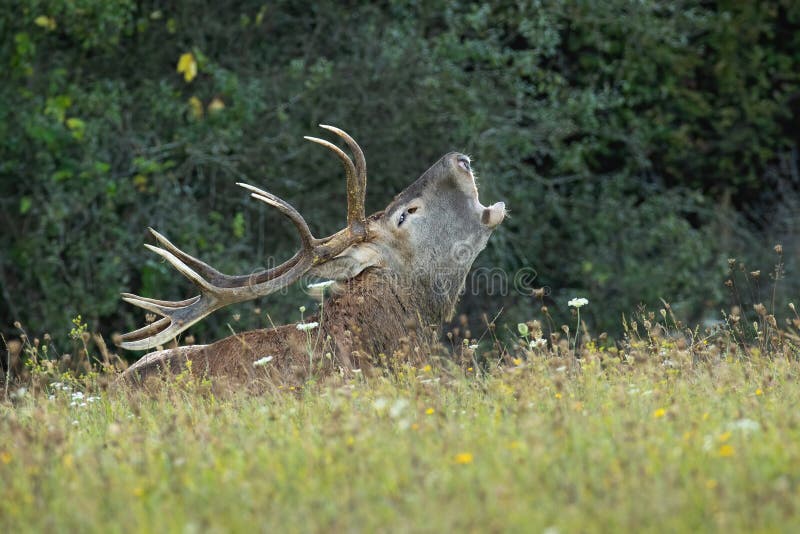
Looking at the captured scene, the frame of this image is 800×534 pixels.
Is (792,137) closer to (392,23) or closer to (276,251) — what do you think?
(392,23)

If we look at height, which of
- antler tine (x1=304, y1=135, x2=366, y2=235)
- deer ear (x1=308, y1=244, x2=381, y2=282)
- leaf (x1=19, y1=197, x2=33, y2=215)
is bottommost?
leaf (x1=19, y1=197, x2=33, y2=215)

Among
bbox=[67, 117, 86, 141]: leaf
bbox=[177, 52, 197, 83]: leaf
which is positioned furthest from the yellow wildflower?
bbox=[67, 117, 86, 141]: leaf

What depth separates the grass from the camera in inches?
111

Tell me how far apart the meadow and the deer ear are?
5.80 feet

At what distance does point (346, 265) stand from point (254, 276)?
0.54 metres

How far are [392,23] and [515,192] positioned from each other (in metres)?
2.18

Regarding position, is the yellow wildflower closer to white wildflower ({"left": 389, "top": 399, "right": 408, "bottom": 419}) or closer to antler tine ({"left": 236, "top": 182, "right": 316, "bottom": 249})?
antler tine ({"left": 236, "top": 182, "right": 316, "bottom": 249})

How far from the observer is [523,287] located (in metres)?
11.5

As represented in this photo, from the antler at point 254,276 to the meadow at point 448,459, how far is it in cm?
135

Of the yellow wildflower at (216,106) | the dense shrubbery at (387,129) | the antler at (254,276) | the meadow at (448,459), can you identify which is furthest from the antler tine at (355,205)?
Answer: the yellow wildflower at (216,106)

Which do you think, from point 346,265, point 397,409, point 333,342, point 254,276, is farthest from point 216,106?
point 397,409

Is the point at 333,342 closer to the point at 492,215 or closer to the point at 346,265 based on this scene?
the point at 346,265

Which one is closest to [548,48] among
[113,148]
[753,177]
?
[753,177]

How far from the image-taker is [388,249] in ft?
21.2
